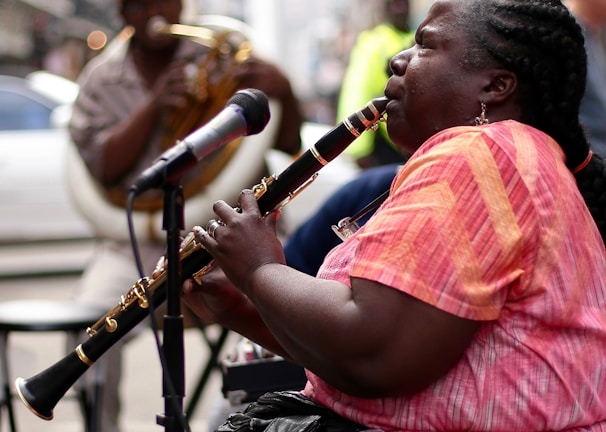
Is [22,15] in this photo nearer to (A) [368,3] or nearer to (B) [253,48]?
(A) [368,3]

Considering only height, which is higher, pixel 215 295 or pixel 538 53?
pixel 538 53

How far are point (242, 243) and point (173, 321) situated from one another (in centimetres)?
19

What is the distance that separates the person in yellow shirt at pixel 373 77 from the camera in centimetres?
561

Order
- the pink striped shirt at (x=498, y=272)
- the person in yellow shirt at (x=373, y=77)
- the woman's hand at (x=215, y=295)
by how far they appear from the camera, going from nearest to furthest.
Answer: the pink striped shirt at (x=498, y=272)
the woman's hand at (x=215, y=295)
the person in yellow shirt at (x=373, y=77)

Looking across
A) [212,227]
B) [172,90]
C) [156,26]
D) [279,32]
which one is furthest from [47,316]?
[279,32]

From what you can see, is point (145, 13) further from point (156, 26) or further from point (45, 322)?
point (45, 322)

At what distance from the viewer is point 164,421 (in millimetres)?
1911

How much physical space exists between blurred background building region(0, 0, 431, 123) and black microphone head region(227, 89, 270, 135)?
47.1 feet

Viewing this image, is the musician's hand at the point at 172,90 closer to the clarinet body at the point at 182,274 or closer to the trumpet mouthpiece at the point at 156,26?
the trumpet mouthpiece at the point at 156,26

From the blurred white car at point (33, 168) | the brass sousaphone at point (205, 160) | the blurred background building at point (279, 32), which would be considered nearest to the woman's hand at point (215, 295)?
the brass sousaphone at point (205, 160)

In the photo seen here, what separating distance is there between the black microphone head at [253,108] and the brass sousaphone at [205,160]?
1.91 m

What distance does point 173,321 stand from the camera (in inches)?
76.0

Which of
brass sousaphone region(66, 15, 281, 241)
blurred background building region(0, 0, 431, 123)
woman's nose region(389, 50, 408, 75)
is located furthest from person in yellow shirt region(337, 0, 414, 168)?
blurred background building region(0, 0, 431, 123)

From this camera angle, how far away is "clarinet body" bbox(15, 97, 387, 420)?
2.06 metres
